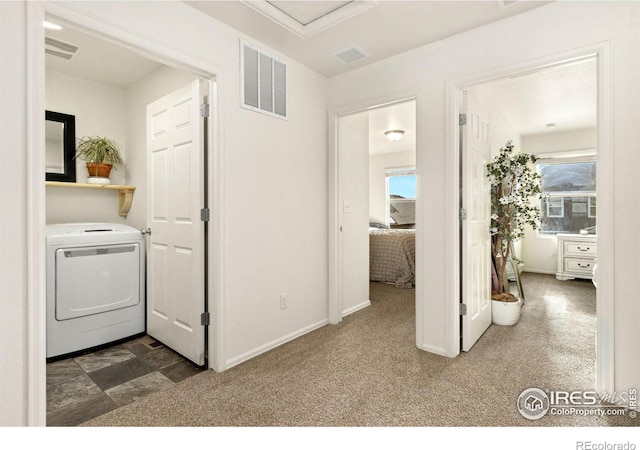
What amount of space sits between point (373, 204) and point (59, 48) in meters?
6.19

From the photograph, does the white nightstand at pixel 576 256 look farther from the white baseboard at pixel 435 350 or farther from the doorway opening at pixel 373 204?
the white baseboard at pixel 435 350

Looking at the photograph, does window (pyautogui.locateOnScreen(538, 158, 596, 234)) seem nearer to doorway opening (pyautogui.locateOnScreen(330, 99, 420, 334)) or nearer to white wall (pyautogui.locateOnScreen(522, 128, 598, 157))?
white wall (pyautogui.locateOnScreen(522, 128, 598, 157))

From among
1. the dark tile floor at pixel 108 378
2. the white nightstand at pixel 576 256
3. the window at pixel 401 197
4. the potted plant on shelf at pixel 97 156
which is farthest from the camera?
the window at pixel 401 197

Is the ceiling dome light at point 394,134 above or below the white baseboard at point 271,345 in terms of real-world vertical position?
above

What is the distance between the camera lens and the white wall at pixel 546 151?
17.6ft

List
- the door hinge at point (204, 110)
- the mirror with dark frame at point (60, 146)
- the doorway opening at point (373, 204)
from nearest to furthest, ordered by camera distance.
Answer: the door hinge at point (204, 110) → the mirror with dark frame at point (60, 146) → the doorway opening at point (373, 204)

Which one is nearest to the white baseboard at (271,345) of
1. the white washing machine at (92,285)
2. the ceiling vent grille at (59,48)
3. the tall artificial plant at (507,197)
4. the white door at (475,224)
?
the white washing machine at (92,285)

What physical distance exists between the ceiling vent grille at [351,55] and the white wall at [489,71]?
6.2 inches

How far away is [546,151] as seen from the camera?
564 centimetres

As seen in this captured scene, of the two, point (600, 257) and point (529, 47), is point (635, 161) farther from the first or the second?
point (529, 47)

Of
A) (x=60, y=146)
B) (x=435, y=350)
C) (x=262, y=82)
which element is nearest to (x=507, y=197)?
(x=435, y=350)

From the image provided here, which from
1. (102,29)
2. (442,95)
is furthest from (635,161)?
(102,29)

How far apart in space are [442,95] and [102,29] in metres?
2.16

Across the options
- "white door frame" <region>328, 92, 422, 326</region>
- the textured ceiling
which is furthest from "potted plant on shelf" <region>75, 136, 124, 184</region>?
"white door frame" <region>328, 92, 422, 326</region>
